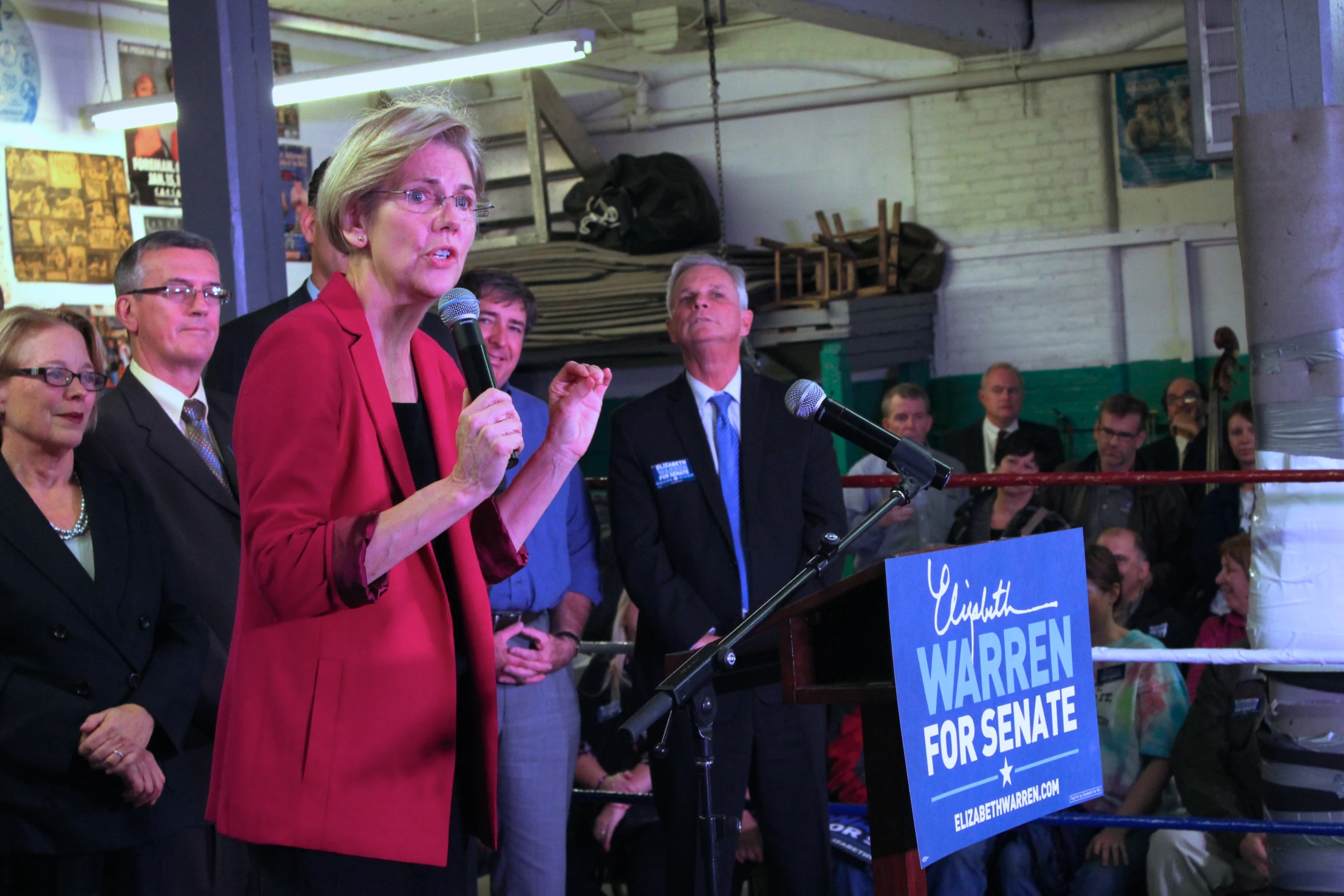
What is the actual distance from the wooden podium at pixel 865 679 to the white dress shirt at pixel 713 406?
124 cm

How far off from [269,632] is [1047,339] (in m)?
8.50

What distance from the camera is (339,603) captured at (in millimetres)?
1422

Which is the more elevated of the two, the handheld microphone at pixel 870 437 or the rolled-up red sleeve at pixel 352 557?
the handheld microphone at pixel 870 437

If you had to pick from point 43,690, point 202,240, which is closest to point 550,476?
point 43,690

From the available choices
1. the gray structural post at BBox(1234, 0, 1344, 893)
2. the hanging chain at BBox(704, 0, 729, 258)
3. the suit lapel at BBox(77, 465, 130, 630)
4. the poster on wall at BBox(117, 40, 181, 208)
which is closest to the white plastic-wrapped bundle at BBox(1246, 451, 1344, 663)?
the gray structural post at BBox(1234, 0, 1344, 893)

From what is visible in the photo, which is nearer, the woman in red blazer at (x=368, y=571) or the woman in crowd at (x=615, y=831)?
the woman in red blazer at (x=368, y=571)

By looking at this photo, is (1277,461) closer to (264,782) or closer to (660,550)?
(660,550)

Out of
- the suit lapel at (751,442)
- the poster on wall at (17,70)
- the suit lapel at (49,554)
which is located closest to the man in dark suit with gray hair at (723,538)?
the suit lapel at (751,442)

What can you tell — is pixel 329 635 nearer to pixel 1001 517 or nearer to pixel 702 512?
pixel 702 512

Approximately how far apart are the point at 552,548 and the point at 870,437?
4.00 ft

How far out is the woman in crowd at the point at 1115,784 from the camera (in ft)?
12.3

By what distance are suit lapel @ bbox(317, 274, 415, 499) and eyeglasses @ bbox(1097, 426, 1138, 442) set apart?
5502 millimetres

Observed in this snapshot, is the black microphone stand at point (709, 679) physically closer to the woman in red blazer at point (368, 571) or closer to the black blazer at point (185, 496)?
the woman in red blazer at point (368, 571)
